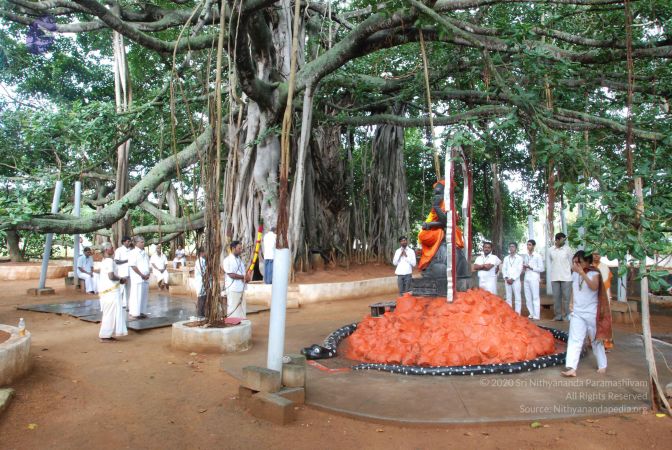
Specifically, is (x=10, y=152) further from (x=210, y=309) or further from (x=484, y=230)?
(x=484, y=230)

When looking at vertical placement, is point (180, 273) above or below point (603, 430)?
above

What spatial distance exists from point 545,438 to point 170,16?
8919mm

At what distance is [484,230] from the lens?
19266mm

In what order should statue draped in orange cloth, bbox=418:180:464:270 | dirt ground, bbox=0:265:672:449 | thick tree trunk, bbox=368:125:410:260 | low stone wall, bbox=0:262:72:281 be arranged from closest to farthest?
1. dirt ground, bbox=0:265:672:449
2. statue draped in orange cloth, bbox=418:180:464:270
3. thick tree trunk, bbox=368:125:410:260
4. low stone wall, bbox=0:262:72:281

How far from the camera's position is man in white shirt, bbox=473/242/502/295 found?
28.0 feet

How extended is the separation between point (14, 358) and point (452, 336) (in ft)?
14.4

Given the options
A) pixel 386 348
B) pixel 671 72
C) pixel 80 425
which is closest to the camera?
pixel 80 425

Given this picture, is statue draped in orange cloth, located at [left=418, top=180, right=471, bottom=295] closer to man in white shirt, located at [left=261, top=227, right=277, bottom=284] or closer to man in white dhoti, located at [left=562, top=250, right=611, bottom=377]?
man in white dhoti, located at [left=562, top=250, right=611, bottom=377]

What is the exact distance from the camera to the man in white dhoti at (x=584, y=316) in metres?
4.76

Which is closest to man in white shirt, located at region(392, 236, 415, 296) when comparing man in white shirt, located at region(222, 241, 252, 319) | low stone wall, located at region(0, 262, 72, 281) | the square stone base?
man in white shirt, located at region(222, 241, 252, 319)

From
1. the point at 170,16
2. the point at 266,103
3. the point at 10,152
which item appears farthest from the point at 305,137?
the point at 10,152

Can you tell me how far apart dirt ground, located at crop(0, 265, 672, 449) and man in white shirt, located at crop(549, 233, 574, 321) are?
467cm

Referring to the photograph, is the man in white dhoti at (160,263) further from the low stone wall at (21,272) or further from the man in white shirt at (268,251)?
the low stone wall at (21,272)

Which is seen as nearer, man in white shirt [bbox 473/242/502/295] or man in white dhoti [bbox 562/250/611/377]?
man in white dhoti [bbox 562/250/611/377]
